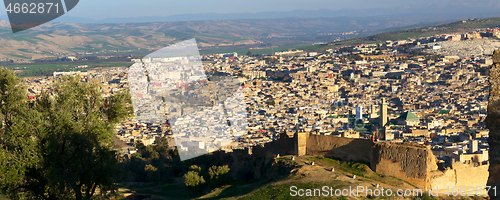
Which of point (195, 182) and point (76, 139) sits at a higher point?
point (76, 139)

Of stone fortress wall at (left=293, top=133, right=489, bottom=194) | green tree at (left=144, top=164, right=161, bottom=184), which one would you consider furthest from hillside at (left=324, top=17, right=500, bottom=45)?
stone fortress wall at (left=293, top=133, right=489, bottom=194)

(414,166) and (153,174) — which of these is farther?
(153,174)

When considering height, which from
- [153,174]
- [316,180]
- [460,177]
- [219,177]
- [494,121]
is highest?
[494,121]

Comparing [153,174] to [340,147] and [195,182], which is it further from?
[340,147]

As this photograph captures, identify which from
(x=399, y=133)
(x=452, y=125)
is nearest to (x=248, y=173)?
(x=399, y=133)

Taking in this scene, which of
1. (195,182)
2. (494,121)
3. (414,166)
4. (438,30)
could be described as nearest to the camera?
(494,121)

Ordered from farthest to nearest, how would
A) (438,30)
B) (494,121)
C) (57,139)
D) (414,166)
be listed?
(438,30) < (414,166) < (57,139) < (494,121)

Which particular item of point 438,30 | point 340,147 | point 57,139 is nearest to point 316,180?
point 340,147
